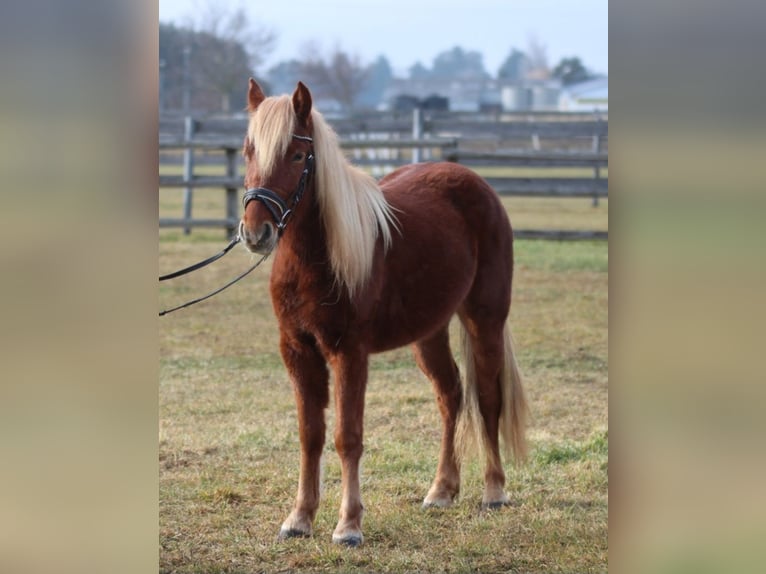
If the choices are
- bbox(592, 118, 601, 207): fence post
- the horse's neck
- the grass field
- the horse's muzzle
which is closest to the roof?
bbox(592, 118, 601, 207): fence post

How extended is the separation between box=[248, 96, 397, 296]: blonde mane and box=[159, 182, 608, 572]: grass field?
1114mm

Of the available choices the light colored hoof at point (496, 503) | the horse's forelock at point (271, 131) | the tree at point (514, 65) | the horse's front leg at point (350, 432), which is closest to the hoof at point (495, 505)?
the light colored hoof at point (496, 503)

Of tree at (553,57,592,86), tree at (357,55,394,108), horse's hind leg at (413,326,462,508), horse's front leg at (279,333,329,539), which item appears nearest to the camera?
horse's front leg at (279,333,329,539)

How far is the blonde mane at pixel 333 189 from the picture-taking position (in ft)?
11.5

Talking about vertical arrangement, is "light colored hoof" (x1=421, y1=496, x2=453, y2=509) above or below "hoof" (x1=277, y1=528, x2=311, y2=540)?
below

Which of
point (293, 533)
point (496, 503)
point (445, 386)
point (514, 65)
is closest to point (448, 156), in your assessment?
point (445, 386)

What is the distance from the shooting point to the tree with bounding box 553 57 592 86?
74350mm

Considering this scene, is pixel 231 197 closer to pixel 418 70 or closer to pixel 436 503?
pixel 436 503

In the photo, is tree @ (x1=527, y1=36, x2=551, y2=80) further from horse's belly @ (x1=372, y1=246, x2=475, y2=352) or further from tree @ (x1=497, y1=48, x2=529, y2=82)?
horse's belly @ (x1=372, y1=246, x2=475, y2=352)
